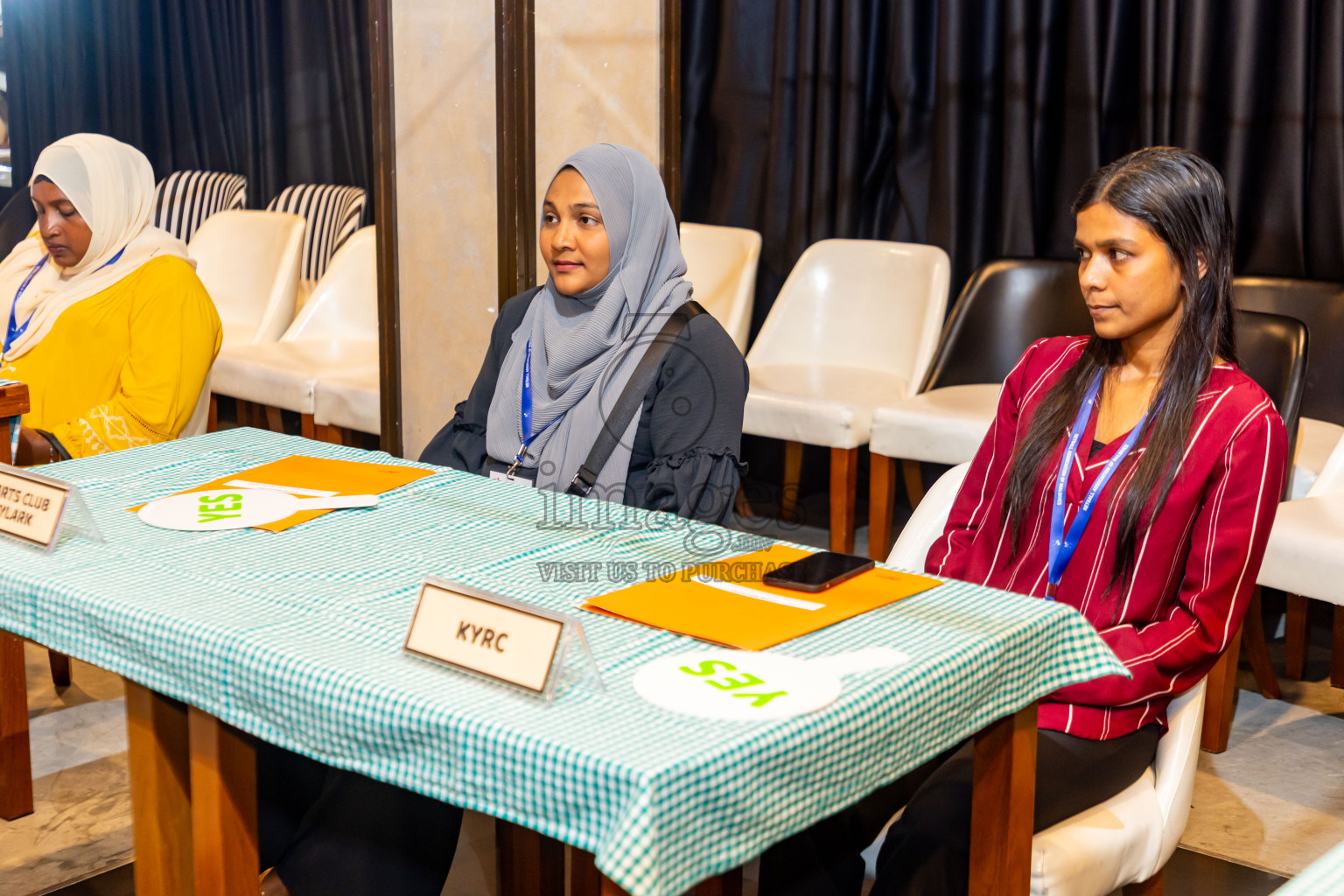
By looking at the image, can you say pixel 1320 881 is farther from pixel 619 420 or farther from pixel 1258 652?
pixel 1258 652

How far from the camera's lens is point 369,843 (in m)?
1.58

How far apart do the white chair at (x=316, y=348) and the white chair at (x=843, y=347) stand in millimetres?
1079

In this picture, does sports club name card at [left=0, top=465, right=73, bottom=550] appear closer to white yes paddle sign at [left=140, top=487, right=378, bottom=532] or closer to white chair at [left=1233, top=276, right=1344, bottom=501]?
white yes paddle sign at [left=140, top=487, right=378, bottom=532]

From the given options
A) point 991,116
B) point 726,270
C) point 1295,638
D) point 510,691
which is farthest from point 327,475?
point 991,116

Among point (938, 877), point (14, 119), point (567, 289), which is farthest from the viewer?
point (14, 119)

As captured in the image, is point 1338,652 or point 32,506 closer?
point 32,506

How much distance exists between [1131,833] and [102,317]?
7.76ft

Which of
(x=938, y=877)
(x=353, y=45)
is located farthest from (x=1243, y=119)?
(x=938, y=877)

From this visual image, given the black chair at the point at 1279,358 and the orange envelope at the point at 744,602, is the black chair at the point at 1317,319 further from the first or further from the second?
the orange envelope at the point at 744,602

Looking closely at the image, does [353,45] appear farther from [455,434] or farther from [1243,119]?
[1243,119]

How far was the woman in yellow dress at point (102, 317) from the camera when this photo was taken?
9.13 feet

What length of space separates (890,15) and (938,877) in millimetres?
3186

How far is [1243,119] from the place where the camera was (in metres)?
3.45

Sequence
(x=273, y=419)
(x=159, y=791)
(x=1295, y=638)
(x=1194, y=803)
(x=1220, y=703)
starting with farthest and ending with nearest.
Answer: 1. (x=273, y=419)
2. (x=1295, y=638)
3. (x=1220, y=703)
4. (x=1194, y=803)
5. (x=159, y=791)
